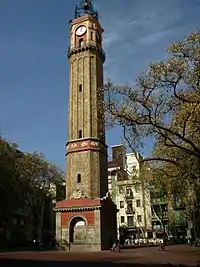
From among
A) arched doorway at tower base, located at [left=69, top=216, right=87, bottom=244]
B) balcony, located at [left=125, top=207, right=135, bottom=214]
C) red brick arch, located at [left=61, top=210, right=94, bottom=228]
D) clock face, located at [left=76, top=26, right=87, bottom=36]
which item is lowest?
arched doorway at tower base, located at [left=69, top=216, right=87, bottom=244]

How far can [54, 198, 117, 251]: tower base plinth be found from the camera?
120 ft

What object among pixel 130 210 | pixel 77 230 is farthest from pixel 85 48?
pixel 130 210

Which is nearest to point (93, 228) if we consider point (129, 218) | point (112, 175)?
point (129, 218)

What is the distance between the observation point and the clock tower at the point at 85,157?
37500 mm

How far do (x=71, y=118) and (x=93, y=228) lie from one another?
12894 millimetres

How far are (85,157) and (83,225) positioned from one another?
709 centimetres

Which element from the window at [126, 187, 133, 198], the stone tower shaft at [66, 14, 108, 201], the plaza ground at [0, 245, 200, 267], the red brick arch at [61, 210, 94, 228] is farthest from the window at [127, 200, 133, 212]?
the plaza ground at [0, 245, 200, 267]

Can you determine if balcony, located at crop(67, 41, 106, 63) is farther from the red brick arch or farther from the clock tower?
the red brick arch

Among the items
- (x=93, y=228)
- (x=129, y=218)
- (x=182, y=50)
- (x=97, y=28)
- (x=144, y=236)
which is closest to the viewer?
(x=182, y=50)

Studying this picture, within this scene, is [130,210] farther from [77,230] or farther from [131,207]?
[77,230]

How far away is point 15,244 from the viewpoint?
139ft

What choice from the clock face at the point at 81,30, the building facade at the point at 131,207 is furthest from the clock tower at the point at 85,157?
the building facade at the point at 131,207

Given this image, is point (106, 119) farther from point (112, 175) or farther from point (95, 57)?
point (112, 175)

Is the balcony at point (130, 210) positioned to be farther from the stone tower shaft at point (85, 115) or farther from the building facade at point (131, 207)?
the stone tower shaft at point (85, 115)
